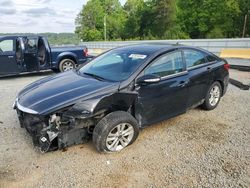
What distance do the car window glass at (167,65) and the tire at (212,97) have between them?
112 cm

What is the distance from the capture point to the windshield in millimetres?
4086

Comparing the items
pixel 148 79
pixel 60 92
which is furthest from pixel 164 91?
pixel 60 92

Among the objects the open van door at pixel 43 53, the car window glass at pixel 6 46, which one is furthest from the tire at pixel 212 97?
the car window glass at pixel 6 46

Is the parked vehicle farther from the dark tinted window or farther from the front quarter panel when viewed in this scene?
the dark tinted window

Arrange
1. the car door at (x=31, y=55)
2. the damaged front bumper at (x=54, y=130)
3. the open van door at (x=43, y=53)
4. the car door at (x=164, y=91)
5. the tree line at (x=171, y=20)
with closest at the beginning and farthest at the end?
the damaged front bumper at (x=54, y=130), the car door at (x=164, y=91), the car door at (x=31, y=55), the open van door at (x=43, y=53), the tree line at (x=171, y=20)

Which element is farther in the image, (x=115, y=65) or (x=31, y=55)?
(x=31, y=55)

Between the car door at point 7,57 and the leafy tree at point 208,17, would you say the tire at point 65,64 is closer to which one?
the car door at point 7,57

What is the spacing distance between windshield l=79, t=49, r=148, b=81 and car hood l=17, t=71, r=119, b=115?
225 millimetres

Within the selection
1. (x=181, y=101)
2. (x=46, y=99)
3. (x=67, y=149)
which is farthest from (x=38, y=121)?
(x=181, y=101)

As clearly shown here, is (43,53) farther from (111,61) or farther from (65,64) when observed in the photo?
(111,61)

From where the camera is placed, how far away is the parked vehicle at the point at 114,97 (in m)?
3.45

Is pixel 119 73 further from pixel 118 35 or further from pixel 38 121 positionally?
pixel 118 35

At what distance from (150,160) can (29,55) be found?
24.3 feet

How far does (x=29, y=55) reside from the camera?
31.0 ft
